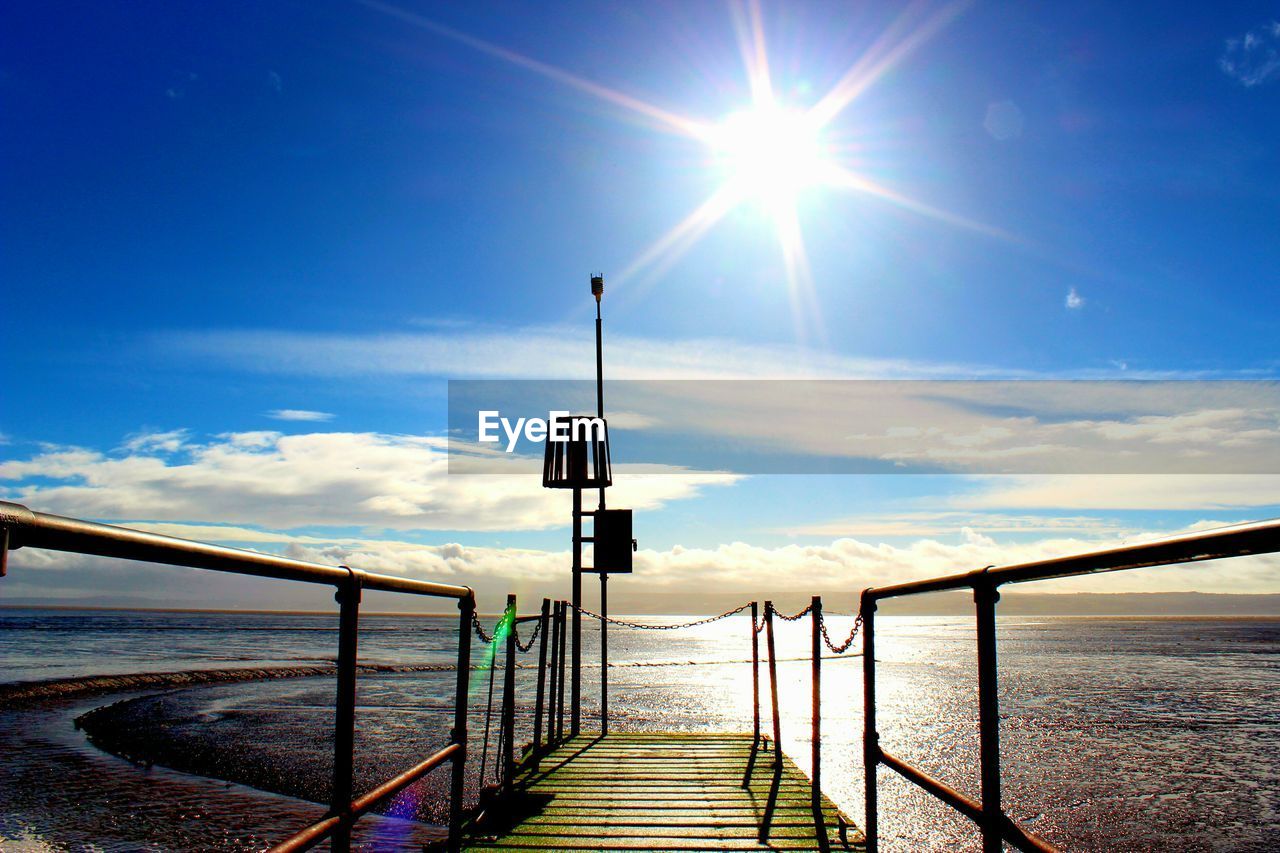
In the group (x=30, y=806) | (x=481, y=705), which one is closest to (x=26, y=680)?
(x=481, y=705)

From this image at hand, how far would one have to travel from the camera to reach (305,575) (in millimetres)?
2494

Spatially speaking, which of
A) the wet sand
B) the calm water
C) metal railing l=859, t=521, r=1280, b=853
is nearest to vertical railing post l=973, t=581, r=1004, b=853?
metal railing l=859, t=521, r=1280, b=853

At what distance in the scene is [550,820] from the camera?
5.81 m

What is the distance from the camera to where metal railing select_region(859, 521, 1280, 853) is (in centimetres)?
157

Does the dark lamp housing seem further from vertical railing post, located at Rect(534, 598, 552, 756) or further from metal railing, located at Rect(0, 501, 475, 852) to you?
metal railing, located at Rect(0, 501, 475, 852)

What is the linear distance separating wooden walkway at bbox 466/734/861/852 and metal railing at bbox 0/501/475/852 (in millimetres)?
1676

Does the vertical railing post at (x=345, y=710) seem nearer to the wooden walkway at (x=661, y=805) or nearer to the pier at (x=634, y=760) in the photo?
the pier at (x=634, y=760)

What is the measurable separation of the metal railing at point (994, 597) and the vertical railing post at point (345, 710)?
203cm

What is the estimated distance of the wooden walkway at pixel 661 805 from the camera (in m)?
5.32

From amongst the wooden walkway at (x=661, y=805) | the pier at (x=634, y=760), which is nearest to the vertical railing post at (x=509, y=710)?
the pier at (x=634, y=760)

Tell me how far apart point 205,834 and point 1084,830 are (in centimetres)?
1051

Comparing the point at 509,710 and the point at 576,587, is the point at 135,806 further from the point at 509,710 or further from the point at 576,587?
the point at 509,710

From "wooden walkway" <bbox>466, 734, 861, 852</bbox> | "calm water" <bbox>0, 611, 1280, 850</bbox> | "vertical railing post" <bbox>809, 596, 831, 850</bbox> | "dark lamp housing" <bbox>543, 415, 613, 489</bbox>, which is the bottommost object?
"calm water" <bbox>0, 611, 1280, 850</bbox>

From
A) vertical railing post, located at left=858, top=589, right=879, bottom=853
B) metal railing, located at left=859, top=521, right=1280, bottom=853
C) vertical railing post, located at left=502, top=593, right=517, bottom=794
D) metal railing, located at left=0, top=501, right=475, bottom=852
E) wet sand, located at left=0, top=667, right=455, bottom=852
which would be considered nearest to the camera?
metal railing, located at left=0, top=501, right=475, bottom=852
